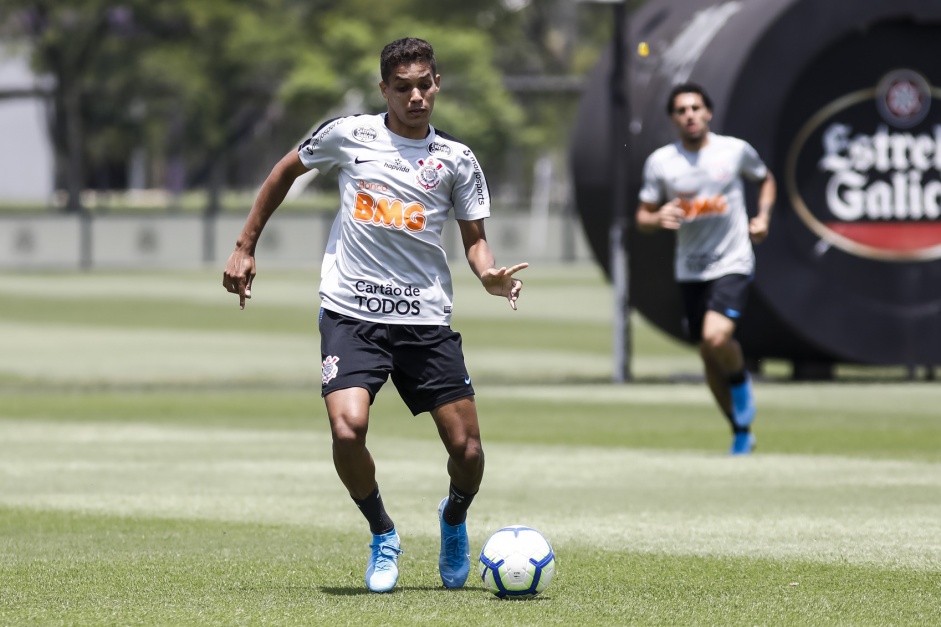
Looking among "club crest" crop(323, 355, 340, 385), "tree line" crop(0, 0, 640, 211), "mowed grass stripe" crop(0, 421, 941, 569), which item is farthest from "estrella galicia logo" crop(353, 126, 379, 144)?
"tree line" crop(0, 0, 640, 211)

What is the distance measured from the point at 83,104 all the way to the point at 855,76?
48.5 metres

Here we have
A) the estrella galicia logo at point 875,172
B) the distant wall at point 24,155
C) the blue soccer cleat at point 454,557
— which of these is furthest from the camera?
the distant wall at point 24,155

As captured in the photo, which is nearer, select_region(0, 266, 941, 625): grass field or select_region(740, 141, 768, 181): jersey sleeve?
select_region(0, 266, 941, 625): grass field

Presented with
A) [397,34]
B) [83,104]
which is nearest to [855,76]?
[397,34]

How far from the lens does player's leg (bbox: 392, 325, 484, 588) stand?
725 cm

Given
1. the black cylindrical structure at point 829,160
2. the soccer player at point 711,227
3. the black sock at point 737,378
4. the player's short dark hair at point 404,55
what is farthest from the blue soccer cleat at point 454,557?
the black cylindrical structure at point 829,160

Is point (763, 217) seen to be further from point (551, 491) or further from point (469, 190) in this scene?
point (469, 190)

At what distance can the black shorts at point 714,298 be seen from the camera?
12594 mm

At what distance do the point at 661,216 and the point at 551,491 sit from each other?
297 centimetres

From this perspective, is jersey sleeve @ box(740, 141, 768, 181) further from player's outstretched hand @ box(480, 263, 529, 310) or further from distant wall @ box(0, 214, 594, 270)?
distant wall @ box(0, 214, 594, 270)

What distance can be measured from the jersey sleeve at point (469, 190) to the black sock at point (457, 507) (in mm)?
1046

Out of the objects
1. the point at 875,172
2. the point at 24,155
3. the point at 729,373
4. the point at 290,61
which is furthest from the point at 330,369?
the point at 24,155

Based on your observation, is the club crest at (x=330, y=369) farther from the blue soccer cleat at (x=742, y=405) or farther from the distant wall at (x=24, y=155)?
the distant wall at (x=24, y=155)

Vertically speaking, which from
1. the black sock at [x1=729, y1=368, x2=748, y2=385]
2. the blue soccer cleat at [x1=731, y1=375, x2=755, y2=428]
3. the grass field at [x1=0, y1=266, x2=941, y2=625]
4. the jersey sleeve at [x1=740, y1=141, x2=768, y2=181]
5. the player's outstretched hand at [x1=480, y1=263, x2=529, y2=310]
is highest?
the jersey sleeve at [x1=740, y1=141, x2=768, y2=181]
